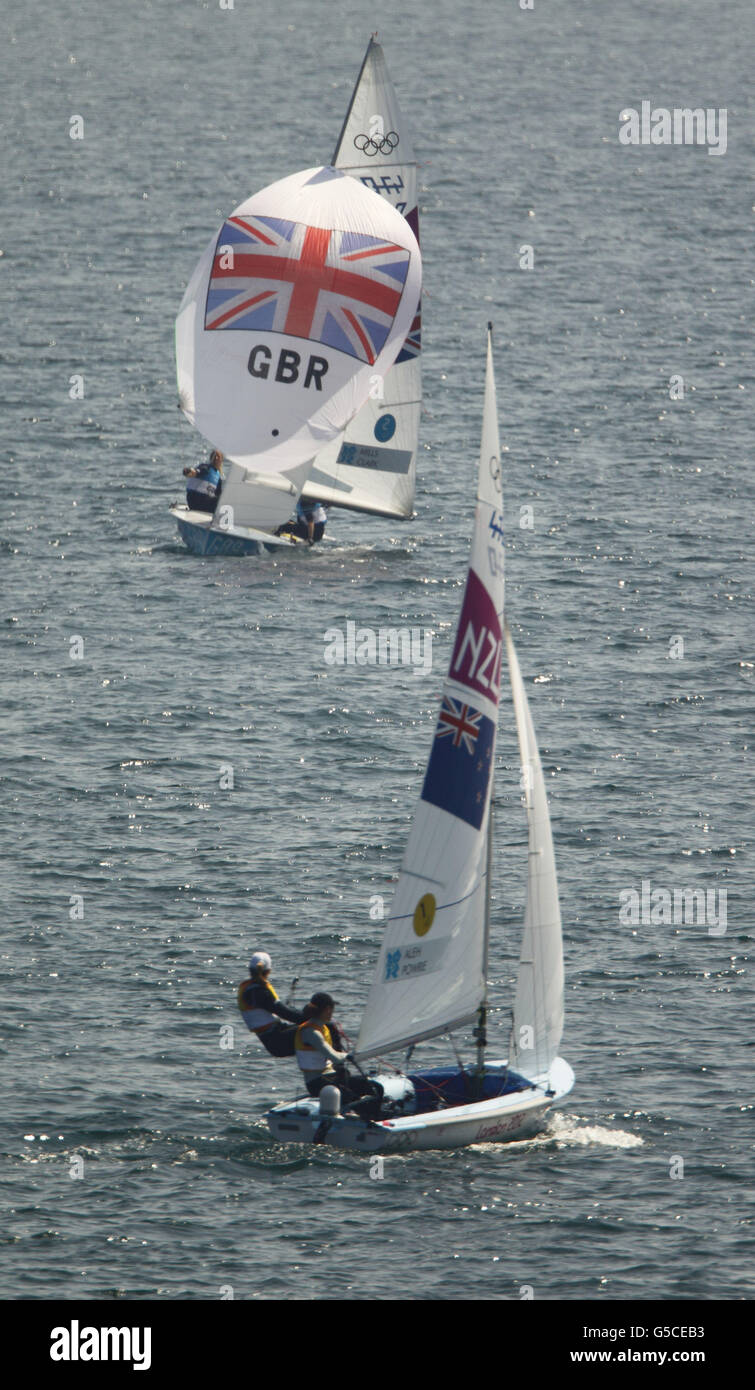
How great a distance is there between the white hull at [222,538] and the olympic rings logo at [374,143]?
11024 millimetres

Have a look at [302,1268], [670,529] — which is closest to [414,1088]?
[302,1268]

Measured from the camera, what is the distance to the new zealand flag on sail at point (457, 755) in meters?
33.8

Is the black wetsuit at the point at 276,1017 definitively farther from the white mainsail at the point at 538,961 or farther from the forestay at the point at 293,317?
the forestay at the point at 293,317

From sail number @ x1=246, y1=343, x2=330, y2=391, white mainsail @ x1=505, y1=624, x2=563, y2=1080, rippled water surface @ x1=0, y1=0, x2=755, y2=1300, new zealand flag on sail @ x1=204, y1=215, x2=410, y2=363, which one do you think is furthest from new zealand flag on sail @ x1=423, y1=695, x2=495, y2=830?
new zealand flag on sail @ x1=204, y1=215, x2=410, y2=363

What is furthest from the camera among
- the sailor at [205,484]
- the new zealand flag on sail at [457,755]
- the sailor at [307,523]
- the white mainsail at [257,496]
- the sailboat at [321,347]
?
the sailor at [307,523]

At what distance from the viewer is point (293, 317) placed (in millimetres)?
59406

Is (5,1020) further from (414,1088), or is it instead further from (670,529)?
(670,529)

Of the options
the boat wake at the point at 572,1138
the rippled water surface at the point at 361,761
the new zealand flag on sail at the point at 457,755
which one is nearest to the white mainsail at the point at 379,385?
the rippled water surface at the point at 361,761

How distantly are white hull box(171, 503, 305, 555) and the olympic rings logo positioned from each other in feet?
36.2

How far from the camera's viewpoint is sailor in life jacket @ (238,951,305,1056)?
34094 mm

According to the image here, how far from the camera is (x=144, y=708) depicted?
173ft

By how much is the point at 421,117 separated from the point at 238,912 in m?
102

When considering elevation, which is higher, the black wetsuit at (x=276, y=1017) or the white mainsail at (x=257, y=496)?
the white mainsail at (x=257, y=496)
